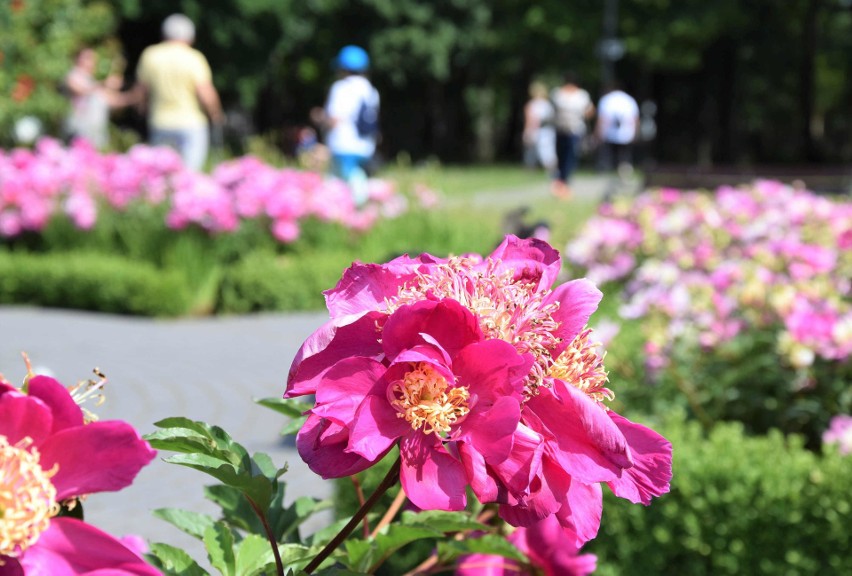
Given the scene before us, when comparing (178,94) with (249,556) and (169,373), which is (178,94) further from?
(249,556)

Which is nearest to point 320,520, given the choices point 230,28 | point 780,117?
point 230,28

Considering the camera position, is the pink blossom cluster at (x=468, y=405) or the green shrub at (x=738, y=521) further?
the green shrub at (x=738, y=521)

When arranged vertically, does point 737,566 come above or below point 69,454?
below

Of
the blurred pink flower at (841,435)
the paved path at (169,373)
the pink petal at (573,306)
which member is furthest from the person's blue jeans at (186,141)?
the pink petal at (573,306)

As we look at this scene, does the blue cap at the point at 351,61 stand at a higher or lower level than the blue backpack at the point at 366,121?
higher

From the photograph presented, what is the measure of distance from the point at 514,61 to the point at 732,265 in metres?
37.6

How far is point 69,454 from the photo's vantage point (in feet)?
2.74

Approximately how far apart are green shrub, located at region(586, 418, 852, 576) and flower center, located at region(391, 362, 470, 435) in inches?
99.2

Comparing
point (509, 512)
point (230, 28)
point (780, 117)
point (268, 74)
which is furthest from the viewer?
point (780, 117)

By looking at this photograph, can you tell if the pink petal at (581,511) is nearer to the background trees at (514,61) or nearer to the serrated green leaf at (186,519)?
the serrated green leaf at (186,519)

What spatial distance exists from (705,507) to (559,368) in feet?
8.37

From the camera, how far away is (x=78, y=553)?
81 centimetres

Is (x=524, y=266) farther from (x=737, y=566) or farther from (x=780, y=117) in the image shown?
(x=780, y=117)

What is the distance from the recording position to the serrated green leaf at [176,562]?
1.09 metres
